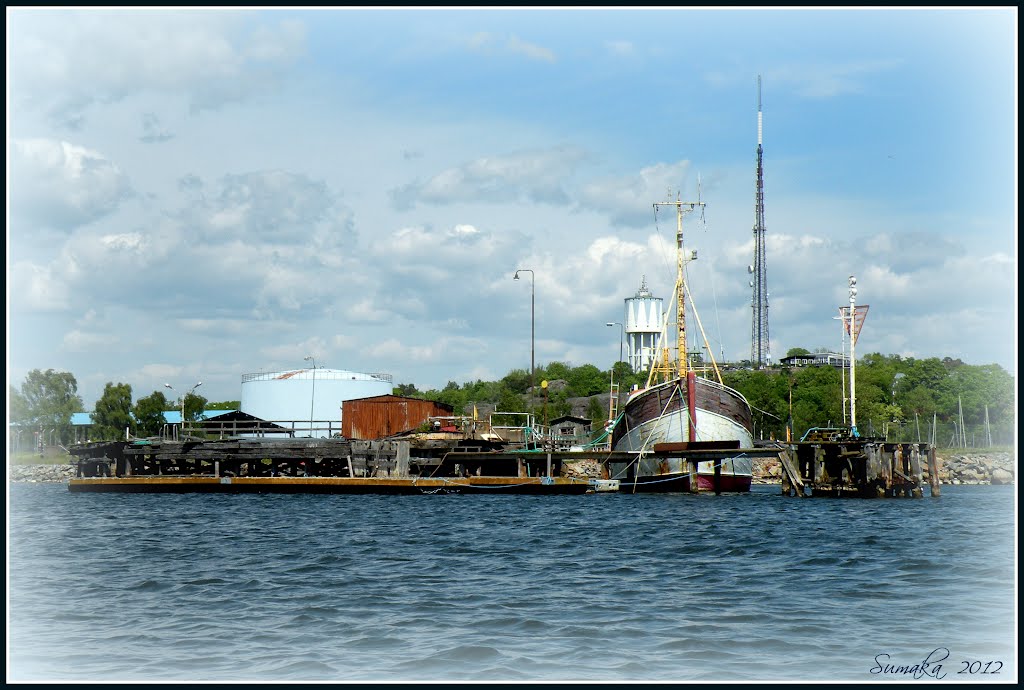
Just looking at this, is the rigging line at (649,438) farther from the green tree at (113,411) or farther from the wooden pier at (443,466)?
the green tree at (113,411)

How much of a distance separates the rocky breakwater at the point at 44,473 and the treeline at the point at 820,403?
630 centimetres

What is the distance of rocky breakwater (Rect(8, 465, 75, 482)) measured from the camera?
104 meters

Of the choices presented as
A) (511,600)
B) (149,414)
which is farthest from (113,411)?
(511,600)

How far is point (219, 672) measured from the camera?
50.3 feet

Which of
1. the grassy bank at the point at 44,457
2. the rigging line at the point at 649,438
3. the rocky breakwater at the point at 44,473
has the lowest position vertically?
the rocky breakwater at the point at 44,473

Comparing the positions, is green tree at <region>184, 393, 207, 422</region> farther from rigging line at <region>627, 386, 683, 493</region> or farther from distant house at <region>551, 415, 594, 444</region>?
rigging line at <region>627, 386, 683, 493</region>

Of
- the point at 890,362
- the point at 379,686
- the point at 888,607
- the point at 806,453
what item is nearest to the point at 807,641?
Answer: the point at 888,607

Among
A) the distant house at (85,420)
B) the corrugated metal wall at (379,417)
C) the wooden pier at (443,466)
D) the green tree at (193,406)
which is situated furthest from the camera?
the distant house at (85,420)

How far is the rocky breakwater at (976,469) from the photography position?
90562mm

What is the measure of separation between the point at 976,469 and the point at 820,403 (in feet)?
88.8

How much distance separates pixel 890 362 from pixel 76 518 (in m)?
115

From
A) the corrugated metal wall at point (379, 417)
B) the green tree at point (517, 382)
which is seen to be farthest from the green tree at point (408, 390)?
the corrugated metal wall at point (379, 417)

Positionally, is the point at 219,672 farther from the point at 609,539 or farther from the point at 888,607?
the point at 609,539

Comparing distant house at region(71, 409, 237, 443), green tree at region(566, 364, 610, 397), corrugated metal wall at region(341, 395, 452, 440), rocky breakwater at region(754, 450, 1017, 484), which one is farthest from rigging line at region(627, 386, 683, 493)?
green tree at region(566, 364, 610, 397)
